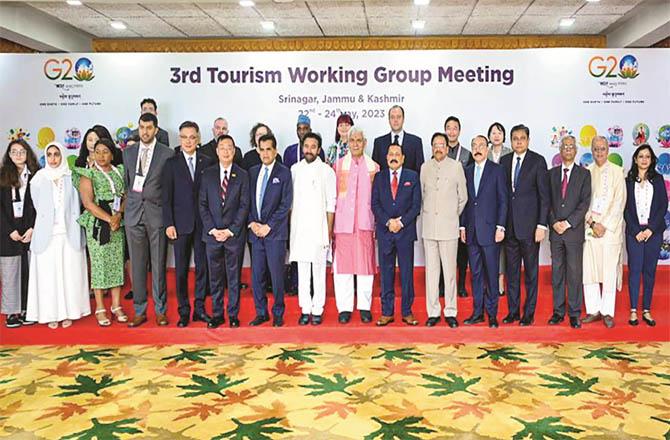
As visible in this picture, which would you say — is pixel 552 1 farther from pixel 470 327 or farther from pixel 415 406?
pixel 415 406

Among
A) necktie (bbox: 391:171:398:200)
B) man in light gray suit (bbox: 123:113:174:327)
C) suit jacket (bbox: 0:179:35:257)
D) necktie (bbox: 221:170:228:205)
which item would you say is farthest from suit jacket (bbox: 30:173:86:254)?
necktie (bbox: 391:171:398:200)

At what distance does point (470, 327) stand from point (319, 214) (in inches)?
61.1

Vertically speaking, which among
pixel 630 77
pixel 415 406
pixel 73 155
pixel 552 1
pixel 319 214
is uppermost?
pixel 552 1

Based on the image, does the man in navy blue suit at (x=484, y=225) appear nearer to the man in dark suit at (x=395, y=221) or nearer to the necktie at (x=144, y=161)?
the man in dark suit at (x=395, y=221)

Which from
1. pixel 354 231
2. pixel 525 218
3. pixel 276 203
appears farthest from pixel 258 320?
pixel 525 218

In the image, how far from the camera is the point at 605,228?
5.05 meters

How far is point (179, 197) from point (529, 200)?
113 inches

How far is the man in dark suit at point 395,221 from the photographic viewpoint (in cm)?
503

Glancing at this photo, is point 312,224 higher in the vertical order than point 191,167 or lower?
lower

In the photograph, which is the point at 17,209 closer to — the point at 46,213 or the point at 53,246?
the point at 46,213

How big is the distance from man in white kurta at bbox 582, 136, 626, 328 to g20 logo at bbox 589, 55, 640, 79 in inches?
64.4

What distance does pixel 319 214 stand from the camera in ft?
16.9

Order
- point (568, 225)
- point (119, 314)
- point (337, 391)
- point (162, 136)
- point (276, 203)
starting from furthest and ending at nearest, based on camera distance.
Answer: point (162, 136) < point (119, 314) < point (276, 203) < point (568, 225) < point (337, 391)

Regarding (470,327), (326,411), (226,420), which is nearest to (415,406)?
(326,411)
